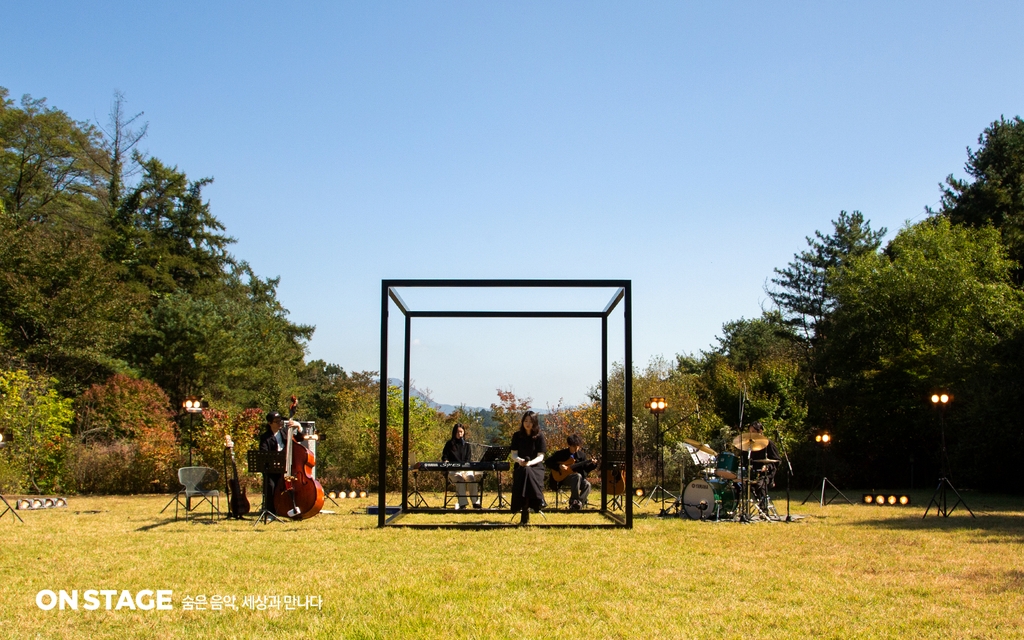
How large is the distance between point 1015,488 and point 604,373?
1364 centimetres

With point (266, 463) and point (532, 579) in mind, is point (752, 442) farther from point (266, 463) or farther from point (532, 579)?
point (266, 463)

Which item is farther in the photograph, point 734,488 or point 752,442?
point 734,488

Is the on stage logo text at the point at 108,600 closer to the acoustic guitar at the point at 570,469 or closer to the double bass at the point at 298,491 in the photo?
the double bass at the point at 298,491

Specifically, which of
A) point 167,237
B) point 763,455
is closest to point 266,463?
point 763,455

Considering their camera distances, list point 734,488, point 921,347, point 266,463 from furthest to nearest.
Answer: point 921,347 → point 734,488 → point 266,463

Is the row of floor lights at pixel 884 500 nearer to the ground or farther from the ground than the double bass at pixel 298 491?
nearer to the ground

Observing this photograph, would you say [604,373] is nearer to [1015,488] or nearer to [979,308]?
[1015,488]

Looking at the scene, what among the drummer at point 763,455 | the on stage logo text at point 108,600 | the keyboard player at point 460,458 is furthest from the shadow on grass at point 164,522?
the drummer at point 763,455

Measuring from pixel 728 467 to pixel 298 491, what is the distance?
18.6 feet

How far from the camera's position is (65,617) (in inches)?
203

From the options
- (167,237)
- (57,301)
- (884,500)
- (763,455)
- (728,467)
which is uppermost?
(167,237)

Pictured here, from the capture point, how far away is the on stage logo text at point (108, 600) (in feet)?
17.9

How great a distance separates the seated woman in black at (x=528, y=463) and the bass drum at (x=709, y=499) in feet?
7.49

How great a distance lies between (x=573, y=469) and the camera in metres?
13.1
